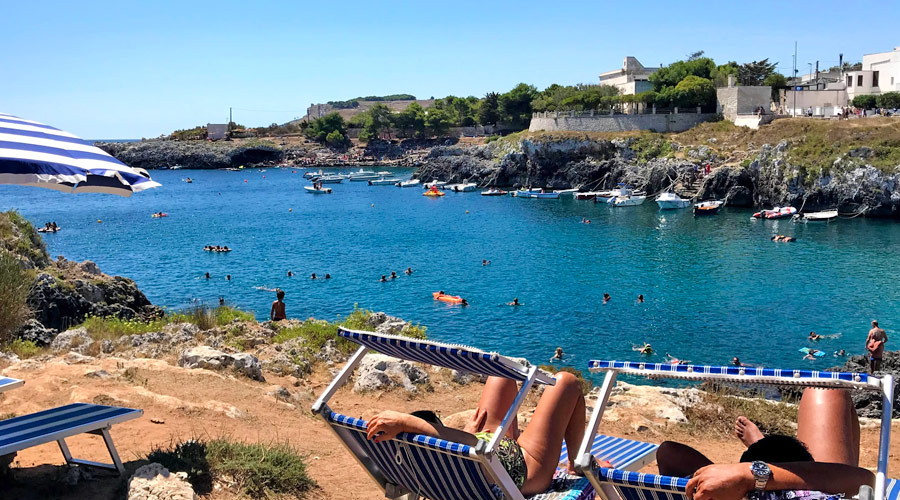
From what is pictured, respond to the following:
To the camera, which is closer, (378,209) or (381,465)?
(381,465)

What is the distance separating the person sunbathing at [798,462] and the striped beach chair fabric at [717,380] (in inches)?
6.5

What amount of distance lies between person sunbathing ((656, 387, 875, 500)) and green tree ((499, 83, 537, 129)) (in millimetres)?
112120

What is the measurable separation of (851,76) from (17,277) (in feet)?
264

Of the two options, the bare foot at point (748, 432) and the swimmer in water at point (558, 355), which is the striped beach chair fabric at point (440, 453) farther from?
the swimmer in water at point (558, 355)

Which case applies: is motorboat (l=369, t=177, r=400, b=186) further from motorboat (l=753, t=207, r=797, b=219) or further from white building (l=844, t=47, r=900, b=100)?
white building (l=844, t=47, r=900, b=100)

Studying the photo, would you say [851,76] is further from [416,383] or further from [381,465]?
[381,465]

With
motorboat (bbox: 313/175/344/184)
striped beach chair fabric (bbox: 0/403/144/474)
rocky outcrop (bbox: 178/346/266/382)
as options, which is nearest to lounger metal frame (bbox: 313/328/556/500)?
striped beach chair fabric (bbox: 0/403/144/474)

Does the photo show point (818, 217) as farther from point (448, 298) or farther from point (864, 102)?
point (448, 298)

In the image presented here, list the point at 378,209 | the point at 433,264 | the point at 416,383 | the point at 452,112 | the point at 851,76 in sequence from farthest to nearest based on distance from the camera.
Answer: the point at 452,112, the point at 851,76, the point at 378,209, the point at 433,264, the point at 416,383

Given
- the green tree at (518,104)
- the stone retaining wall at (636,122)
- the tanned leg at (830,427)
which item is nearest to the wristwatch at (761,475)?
the tanned leg at (830,427)

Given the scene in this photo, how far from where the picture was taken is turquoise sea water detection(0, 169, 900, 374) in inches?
912

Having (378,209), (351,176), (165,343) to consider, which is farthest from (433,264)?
(351,176)

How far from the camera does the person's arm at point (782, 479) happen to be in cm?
335

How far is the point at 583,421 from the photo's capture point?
4555 millimetres
